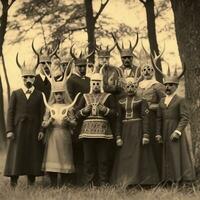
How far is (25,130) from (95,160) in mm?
1287

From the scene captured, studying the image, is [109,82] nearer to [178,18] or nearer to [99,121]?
[99,121]

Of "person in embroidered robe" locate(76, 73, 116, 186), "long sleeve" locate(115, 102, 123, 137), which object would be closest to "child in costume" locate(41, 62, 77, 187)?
"person in embroidered robe" locate(76, 73, 116, 186)

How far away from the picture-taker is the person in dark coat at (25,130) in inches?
401

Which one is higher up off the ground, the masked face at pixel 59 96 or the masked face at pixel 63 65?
the masked face at pixel 63 65

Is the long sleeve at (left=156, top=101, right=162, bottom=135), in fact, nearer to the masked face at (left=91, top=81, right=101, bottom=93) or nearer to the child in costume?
the masked face at (left=91, top=81, right=101, bottom=93)

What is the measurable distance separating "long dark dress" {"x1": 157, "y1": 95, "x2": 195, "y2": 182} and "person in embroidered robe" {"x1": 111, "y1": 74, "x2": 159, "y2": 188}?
23 cm

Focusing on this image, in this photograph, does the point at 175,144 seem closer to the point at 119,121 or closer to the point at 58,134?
the point at 119,121

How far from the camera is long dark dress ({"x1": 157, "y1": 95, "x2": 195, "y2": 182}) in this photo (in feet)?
32.0

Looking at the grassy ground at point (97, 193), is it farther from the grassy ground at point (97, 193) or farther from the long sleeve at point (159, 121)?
→ the long sleeve at point (159, 121)

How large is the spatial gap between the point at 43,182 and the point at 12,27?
12.5 m

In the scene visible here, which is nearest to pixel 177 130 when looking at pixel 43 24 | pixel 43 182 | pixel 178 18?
pixel 178 18

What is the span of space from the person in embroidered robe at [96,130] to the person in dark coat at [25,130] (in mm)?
815

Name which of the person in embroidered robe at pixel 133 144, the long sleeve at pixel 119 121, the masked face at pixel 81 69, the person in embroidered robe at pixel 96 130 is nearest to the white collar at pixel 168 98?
the person in embroidered robe at pixel 133 144

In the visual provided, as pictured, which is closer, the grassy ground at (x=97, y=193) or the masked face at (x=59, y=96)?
the grassy ground at (x=97, y=193)
